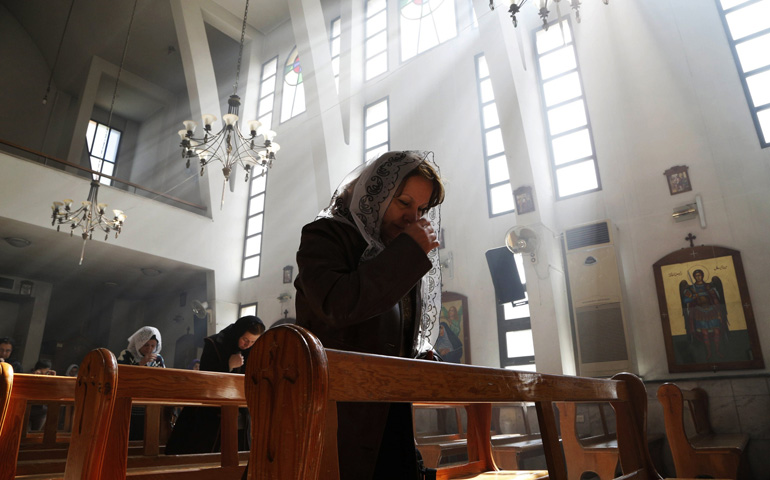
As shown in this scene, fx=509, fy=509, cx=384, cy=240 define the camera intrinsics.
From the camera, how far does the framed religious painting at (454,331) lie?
7.54 metres

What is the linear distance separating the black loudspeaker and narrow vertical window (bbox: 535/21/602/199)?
1.22 m

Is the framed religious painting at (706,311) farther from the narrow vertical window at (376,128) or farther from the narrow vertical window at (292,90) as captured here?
the narrow vertical window at (292,90)

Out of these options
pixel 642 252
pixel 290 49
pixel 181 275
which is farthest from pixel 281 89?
pixel 642 252

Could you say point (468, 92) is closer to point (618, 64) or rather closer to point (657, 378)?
point (618, 64)

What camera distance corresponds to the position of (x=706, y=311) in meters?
5.80

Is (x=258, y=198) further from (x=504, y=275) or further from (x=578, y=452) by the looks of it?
(x=578, y=452)

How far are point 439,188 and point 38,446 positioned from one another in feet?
10.7

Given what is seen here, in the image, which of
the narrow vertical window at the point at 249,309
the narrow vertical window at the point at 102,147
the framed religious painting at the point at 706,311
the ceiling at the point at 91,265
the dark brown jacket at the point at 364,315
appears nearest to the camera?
the dark brown jacket at the point at 364,315

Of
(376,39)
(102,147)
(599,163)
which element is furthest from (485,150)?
(102,147)

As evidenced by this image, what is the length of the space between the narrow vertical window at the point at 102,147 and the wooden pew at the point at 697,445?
43.6 feet

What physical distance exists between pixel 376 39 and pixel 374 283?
1078cm

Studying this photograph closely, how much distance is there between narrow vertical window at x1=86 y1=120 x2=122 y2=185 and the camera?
43.1 feet

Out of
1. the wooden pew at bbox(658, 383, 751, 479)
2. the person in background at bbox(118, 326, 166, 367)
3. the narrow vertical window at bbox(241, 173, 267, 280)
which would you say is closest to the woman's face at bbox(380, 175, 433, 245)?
the wooden pew at bbox(658, 383, 751, 479)

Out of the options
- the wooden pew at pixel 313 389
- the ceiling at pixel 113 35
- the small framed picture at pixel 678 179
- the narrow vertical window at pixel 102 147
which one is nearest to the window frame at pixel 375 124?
the ceiling at pixel 113 35
